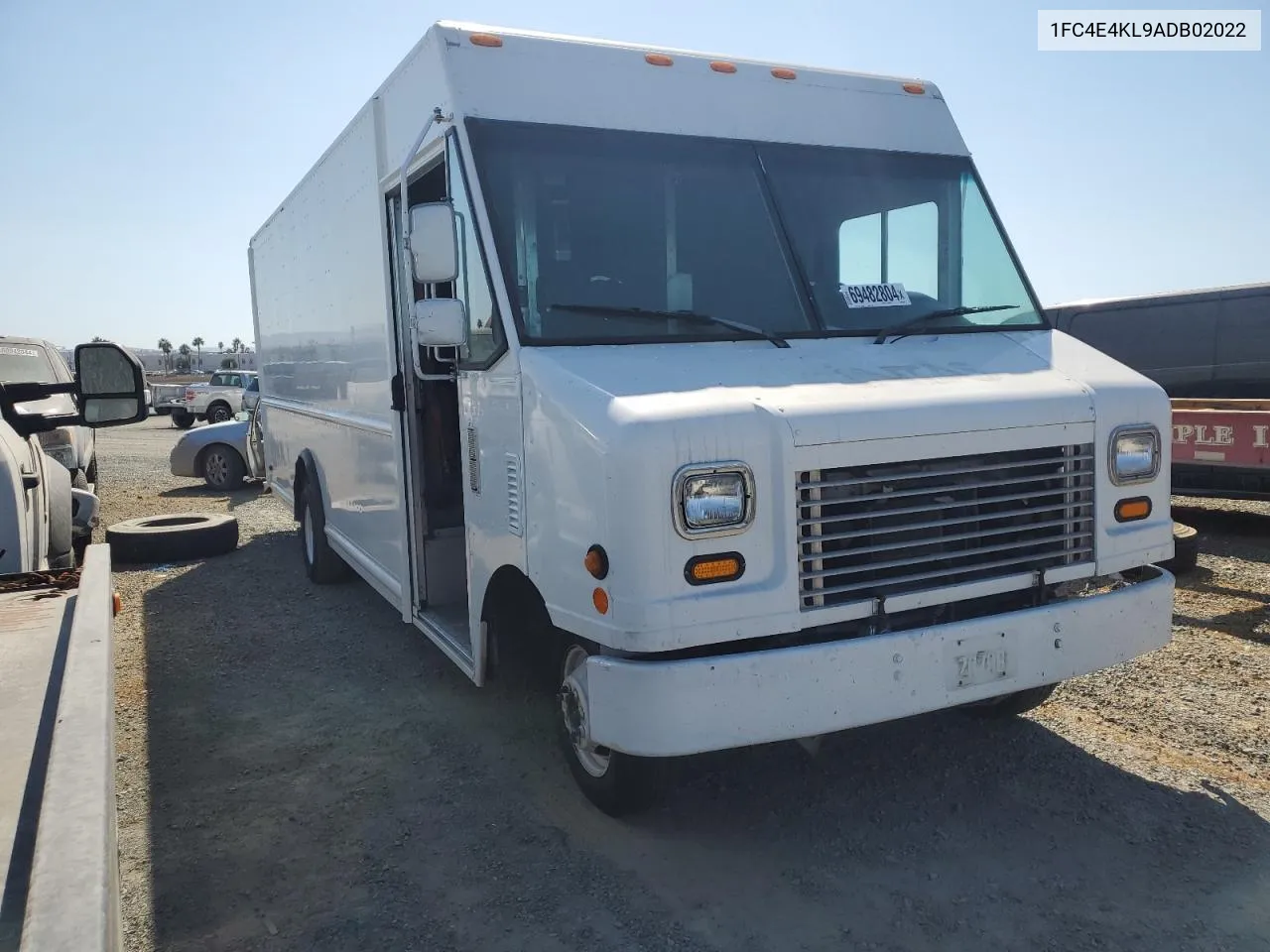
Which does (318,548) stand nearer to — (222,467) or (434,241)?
(434,241)

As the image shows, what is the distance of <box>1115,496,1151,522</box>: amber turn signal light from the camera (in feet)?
12.8

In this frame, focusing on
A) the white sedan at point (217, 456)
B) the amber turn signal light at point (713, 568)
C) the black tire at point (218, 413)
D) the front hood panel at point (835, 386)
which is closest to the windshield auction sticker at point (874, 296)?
the front hood panel at point (835, 386)

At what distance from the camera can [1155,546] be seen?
4.05m

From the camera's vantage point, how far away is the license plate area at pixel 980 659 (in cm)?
353

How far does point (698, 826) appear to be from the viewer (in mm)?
3898

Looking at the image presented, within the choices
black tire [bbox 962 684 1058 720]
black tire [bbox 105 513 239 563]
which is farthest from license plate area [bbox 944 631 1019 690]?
black tire [bbox 105 513 239 563]

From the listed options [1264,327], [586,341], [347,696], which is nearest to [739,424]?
[586,341]

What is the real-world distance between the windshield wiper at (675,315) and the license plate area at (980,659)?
1374 millimetres

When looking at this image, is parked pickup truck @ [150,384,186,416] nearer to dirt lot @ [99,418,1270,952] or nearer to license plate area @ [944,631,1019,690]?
dirt lot @ [99,418,1270,952]

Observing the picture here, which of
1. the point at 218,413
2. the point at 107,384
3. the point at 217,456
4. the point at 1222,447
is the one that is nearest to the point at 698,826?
the point at 107,384

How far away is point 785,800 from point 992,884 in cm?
90

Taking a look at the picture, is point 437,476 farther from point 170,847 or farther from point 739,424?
point 739,424

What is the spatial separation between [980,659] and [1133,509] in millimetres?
968

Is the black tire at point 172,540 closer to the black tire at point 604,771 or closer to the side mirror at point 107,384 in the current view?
the side mirror at point 107,384
